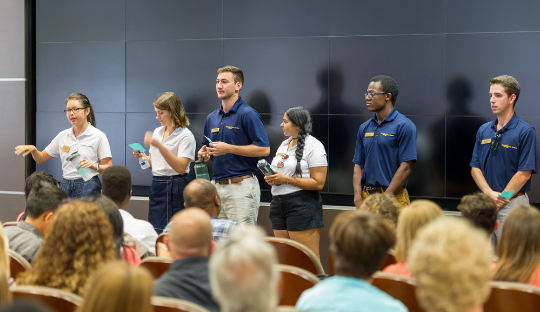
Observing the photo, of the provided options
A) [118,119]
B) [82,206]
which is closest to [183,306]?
[82,206]

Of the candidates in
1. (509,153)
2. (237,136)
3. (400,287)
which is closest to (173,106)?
(237,136)

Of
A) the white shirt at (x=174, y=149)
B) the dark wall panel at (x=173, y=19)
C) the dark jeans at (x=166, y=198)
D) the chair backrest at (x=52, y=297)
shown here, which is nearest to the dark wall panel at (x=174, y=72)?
the dark wall panel at (x=173, y=19)

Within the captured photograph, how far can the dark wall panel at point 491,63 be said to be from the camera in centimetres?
436

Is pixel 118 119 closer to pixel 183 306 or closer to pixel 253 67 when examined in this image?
pixel 253 67

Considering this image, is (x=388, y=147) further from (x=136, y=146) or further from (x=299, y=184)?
(x=136, y=146)

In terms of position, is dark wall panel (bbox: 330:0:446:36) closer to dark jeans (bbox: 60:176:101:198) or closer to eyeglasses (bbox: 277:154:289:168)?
eyeglasses (bbox: 277:154:289:168)

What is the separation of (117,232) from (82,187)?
245cm

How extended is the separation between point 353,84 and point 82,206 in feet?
11.5

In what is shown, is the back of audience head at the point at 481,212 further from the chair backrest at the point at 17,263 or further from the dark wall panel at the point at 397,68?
the dark wall panel at the point at 397,68

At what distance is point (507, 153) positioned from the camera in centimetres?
366

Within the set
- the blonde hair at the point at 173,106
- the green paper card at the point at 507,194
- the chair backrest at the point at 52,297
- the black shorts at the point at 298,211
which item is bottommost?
the black shorts at the point at 298,211

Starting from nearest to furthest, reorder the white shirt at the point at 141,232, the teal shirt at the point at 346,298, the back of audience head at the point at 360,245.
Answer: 1. the teal shirt at the point at 346,298
2. the back of audience head at the point at 360,245
3. the white shirt at the point at 141,232

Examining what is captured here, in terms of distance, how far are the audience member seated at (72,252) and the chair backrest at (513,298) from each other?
142cm

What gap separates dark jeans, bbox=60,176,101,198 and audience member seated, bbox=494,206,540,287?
11.6 ft
